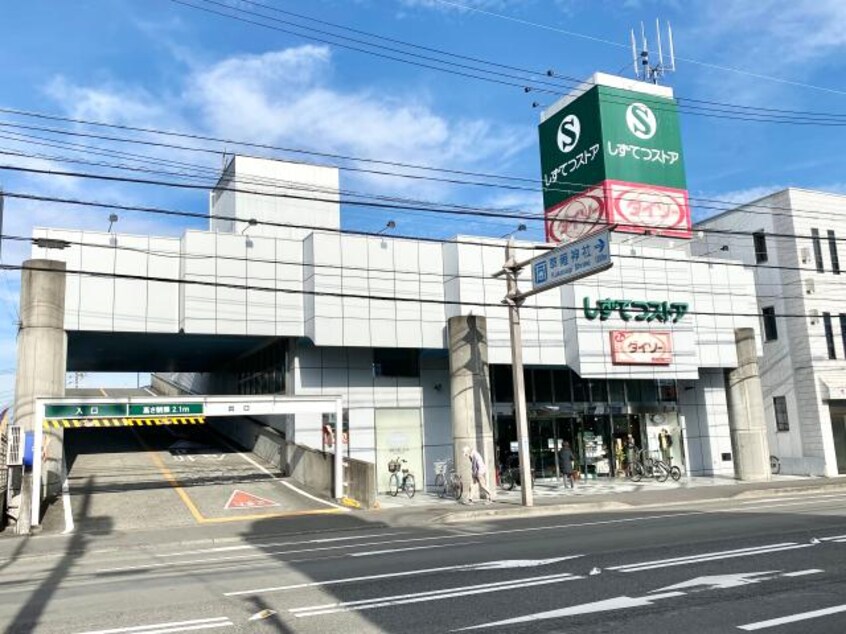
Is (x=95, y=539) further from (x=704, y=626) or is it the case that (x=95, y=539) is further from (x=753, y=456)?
(x=753, y=456)

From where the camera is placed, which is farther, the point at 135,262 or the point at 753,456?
the point at 753,456

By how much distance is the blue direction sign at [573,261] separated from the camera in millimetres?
18828

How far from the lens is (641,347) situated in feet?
93.5

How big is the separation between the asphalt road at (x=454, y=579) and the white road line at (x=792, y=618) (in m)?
0.03

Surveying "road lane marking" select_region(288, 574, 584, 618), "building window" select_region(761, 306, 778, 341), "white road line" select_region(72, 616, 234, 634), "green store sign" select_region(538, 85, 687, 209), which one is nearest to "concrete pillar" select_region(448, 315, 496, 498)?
"green store sign" select_region(538, 85, 687, 209)

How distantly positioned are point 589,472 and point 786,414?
423 inches

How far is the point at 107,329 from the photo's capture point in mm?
23891

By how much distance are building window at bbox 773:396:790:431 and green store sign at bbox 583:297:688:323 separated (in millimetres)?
8194

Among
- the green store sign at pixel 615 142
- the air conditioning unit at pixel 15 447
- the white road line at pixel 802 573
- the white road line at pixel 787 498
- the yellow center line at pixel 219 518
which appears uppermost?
the green store sign at pixel 615 142

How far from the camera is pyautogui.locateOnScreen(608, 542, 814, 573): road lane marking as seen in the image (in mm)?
9977

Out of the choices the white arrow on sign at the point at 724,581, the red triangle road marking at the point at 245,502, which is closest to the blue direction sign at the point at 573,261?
the red triangle road marking at the point at 245,502

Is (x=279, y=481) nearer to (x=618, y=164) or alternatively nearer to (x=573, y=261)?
(x=573, y=261)

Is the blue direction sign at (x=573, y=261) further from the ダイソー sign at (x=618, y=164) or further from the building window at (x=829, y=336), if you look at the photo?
the building window at (x=829, y=336)

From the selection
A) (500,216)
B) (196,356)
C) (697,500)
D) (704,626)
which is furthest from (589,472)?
(704,626)
